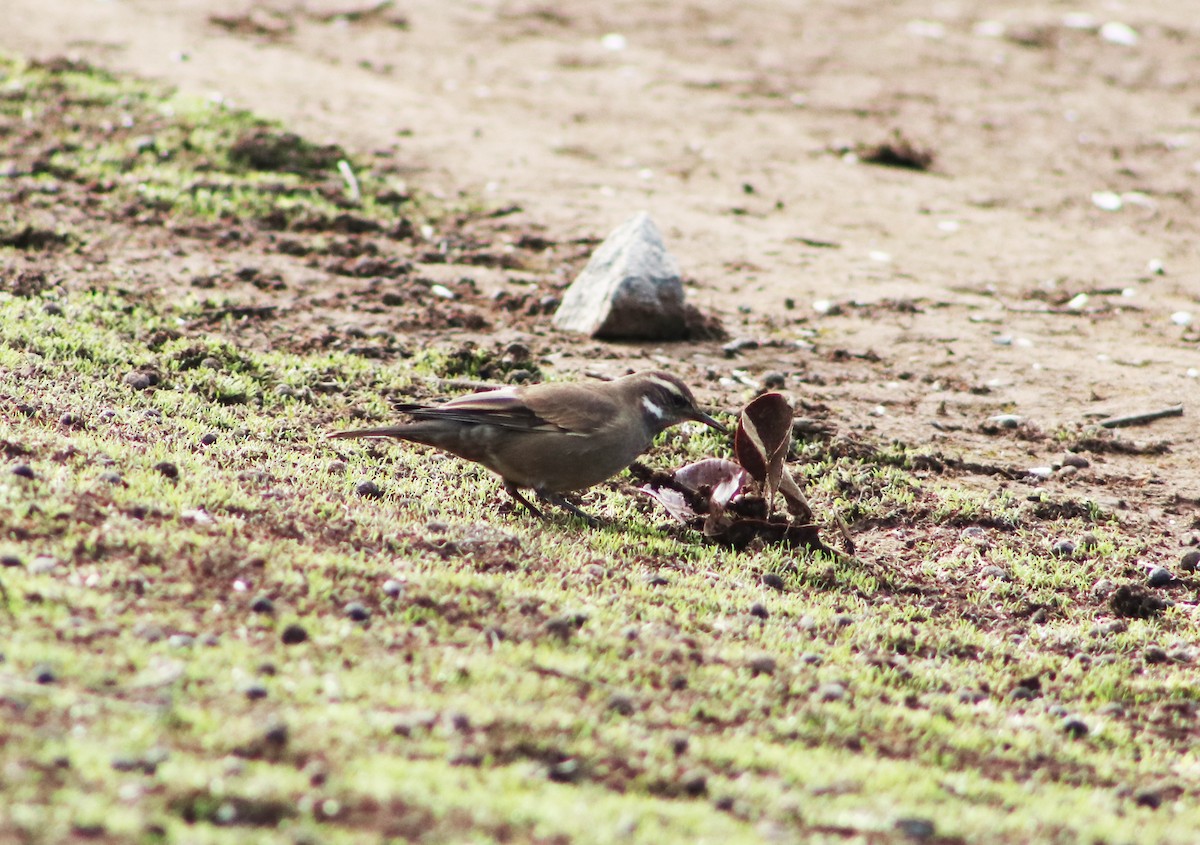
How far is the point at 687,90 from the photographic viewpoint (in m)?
16.9

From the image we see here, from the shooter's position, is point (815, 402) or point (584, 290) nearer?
point (815, 402)

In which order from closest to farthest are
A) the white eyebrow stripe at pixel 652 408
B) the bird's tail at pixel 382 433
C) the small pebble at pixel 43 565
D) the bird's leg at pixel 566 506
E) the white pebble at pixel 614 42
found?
1. the small pebble at pixel 43 565
2. the bird's tail at pixel 382 433
3. the bird's leg at pixel 566 506
4. the white eyebrow stripe at pixel 652 408
5. the white pebble at pixel 614 42

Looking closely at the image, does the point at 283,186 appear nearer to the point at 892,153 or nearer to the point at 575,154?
the point at 575,154

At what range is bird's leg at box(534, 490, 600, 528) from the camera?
7359 millimetres

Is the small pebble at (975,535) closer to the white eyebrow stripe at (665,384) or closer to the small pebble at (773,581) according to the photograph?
the small pebble at (773,581)

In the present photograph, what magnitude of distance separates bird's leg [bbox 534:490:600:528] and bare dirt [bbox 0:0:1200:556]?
1.59 m

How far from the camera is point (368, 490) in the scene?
277 inches

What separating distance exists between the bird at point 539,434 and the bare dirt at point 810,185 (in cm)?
158

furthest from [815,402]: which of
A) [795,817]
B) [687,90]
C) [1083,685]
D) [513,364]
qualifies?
[687,90]

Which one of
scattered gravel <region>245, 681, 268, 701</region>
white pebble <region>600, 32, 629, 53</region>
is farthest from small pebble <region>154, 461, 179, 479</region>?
white pebble <region>600, 32, 629, 53</region>

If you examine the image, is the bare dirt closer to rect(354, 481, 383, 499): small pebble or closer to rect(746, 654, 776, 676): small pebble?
rect(746, 654, 776, 676): small pebble

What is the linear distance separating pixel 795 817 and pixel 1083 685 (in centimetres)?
227

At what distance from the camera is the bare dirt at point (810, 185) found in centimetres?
958

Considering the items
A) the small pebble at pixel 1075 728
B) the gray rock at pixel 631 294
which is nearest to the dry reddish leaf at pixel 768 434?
the small pebble at pixel 1075 728
